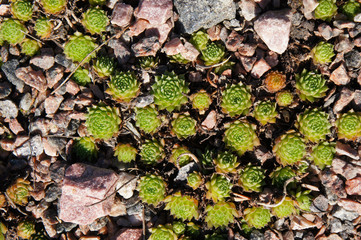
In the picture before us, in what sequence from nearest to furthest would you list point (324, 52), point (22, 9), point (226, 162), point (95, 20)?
point (226, 162) < point (324, 52) < point (95, 20) < point (22, 9)

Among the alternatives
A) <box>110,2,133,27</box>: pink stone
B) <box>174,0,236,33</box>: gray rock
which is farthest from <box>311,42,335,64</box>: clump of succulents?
<box>110,2,133,27</box>: pink stone

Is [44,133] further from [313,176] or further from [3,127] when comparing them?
[313,176]

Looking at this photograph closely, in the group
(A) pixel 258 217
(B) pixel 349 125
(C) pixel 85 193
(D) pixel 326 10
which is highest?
(D) pixel 326 10

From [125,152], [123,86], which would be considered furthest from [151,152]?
[123,86]

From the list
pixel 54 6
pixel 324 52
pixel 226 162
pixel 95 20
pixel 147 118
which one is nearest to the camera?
pixel 226 162

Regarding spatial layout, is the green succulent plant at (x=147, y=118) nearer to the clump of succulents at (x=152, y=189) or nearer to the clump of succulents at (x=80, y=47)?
the clump of succulents at (x=152, y=189)

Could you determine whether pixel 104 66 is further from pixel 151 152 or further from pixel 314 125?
pixel 314 125

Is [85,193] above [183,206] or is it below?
above
